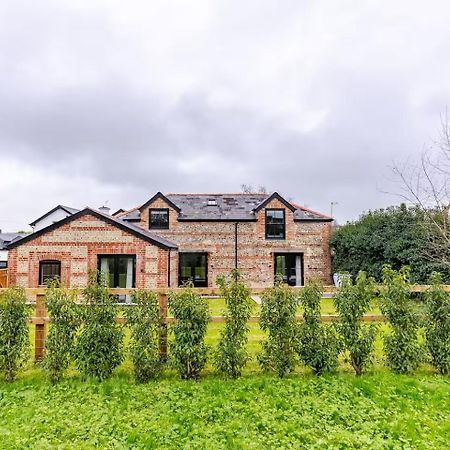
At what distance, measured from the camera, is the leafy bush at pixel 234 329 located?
5500 mm

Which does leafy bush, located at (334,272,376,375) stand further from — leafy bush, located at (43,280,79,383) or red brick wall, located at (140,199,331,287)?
red brick wall, located at (140,199,331,287)

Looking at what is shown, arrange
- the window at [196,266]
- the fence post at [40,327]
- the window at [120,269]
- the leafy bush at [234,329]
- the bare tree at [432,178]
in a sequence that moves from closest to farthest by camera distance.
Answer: the leafy bush at [234,329], the fence post at [40,327], the bare tree at [432,178], the window at [120,269], the window at [196,266]

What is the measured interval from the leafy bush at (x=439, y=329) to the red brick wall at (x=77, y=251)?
10971 millimetres

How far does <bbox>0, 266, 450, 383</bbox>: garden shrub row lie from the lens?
215 inches

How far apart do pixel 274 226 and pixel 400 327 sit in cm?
1617

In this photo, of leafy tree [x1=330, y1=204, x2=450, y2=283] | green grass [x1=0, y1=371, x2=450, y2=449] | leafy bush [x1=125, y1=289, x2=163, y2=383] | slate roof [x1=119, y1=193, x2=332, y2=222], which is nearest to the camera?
green grass [x1=0, y1=371, x2=450, y2=449]

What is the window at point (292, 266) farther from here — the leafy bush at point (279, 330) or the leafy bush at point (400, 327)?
the leafy bush at point (279, 330)

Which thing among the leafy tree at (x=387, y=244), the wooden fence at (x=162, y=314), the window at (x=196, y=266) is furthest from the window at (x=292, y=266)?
the wooden fence at (x=162, y=314)

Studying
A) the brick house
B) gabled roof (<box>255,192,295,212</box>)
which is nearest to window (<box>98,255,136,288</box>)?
the brick house

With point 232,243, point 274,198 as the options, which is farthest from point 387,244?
point 232,243

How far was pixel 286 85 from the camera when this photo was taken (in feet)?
42.3

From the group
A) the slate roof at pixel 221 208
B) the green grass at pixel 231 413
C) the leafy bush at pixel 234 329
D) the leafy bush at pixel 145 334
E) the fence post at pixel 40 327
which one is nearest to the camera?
the green grass at pixel 231 413

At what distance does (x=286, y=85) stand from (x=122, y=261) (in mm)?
9235

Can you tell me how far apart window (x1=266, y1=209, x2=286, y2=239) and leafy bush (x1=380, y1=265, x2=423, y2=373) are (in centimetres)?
1592
